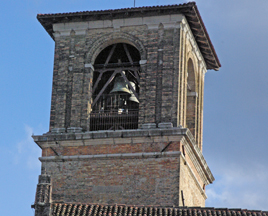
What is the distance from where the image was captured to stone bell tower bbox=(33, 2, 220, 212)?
144 feet

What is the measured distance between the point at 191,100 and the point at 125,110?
13.0ft

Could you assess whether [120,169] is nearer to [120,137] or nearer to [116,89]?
[120,137]

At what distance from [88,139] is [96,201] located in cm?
257

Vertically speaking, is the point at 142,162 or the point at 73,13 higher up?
the point at 73,13

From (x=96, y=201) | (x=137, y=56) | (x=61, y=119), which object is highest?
(x=137, y=56)

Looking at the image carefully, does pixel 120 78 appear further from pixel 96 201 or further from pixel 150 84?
pixel 96 201

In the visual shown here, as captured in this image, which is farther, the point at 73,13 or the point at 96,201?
the point at 73,13

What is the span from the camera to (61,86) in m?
46.2

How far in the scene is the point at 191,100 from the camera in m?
48.9

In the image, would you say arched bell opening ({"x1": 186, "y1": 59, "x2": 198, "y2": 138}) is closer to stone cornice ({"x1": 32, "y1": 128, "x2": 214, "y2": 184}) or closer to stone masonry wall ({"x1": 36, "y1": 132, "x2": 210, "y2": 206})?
stone cornice ({"x1": 32, "y1": 128, "x2": 214, "y2": 184})

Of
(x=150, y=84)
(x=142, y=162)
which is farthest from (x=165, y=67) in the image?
(x=142, y=162)

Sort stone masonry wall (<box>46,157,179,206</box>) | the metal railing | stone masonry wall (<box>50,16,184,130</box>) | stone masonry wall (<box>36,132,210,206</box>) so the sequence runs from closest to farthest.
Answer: stone masonry wall (<box>46,157,179,206</box>), stone masonry wall (<box>36,132,210,206</box>), stone masonry wall (<box>50,16,184,130</box>), the metal railing

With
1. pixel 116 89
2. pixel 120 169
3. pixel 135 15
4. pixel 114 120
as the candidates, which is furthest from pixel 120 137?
pixel 135 15

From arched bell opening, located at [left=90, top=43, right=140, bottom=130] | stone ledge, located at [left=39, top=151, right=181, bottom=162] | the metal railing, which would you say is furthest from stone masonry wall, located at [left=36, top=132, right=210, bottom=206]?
arched bell opening, located at [left=90, top=43, right=140, bottom=130]
